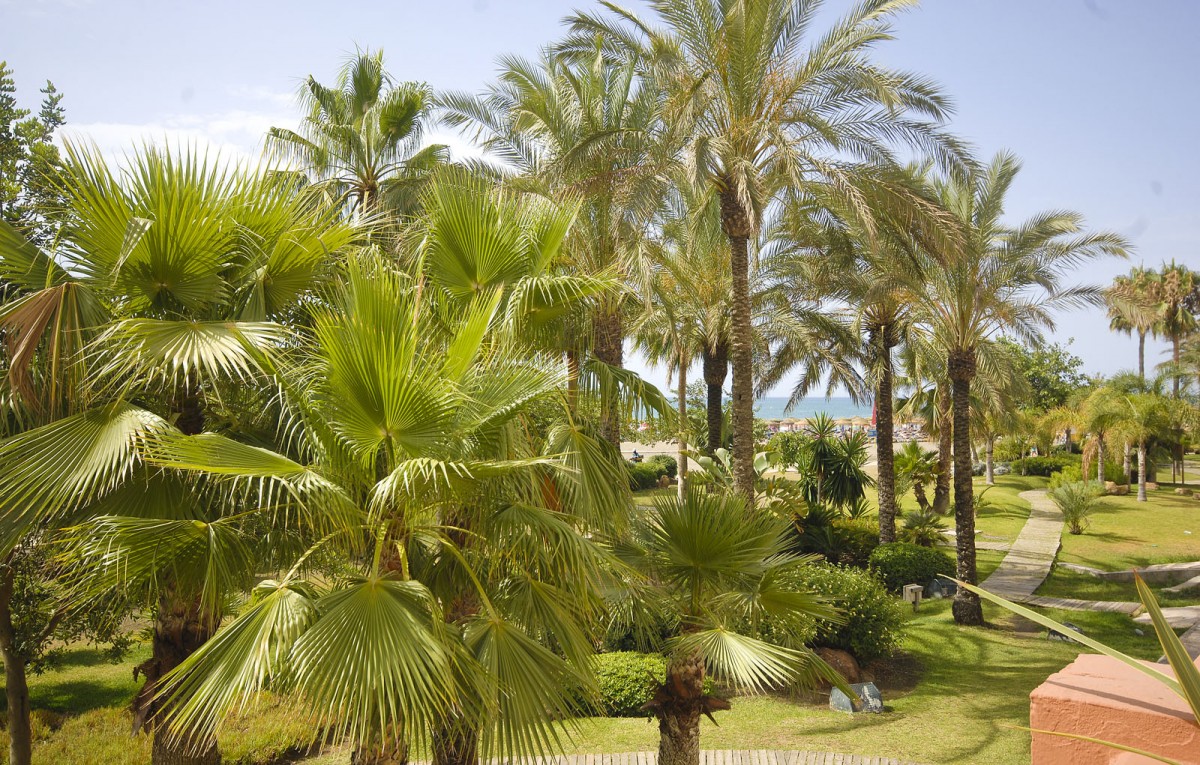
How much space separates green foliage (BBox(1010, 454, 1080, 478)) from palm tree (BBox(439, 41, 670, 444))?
1314 inches

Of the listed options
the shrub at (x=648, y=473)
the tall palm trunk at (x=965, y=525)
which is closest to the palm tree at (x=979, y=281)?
the tall palm trunk at (x=965, y=525)

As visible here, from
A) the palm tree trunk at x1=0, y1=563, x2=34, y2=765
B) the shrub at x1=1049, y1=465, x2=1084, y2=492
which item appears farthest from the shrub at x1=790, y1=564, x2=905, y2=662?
the shrub at x1=1049, y1=465, x2=1084, y2=492

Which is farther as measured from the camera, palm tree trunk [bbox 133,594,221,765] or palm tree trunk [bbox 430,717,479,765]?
palm tree trunk [bbox 133,594,221,765]

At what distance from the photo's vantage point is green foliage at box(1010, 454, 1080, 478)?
3947cm

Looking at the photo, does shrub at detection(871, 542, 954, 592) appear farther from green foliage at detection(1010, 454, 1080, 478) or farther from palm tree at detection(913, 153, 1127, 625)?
green foliage at detection(1010, 454, 1080, 478)

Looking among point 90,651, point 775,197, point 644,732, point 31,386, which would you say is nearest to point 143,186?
point 31,386

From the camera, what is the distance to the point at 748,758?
27.1 ft

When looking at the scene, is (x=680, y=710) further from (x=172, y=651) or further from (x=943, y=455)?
(x=943, y=455)

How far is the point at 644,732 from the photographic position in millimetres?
9570

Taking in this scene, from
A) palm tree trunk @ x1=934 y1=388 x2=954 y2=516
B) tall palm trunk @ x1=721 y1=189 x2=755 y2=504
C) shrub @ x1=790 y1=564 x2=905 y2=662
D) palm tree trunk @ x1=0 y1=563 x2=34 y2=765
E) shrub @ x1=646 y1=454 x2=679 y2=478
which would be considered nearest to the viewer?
palm tree trunk @ x1=0 y1=563 x2=34 y2=765

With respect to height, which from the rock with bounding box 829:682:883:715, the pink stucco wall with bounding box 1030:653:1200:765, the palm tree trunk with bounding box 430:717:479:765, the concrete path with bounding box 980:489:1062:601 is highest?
the pink stucco wall with bounding box 1030:653:1200:765

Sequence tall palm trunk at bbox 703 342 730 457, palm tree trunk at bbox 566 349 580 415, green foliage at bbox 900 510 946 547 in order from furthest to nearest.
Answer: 1. green foliage at bbox 900 510 946 547
2. tall palm trunk at bbox 703 342 730 457
3. palm tree trunk at bbox 566 349 580 415

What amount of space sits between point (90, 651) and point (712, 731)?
11.9 meters

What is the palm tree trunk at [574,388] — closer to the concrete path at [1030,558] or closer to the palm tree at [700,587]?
the palm tree at [700,587]
